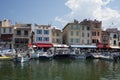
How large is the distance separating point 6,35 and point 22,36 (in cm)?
525

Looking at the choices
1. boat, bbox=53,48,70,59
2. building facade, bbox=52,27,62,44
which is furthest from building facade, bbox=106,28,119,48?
boat, bbox=53,48,70,59

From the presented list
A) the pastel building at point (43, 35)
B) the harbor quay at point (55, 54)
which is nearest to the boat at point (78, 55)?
the harbor quay at point (55, 54)

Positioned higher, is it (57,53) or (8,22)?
(8,22)

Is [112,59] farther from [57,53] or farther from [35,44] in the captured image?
[35,44]

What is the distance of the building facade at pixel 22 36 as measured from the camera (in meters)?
90.1

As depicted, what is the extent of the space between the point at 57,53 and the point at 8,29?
20354mm

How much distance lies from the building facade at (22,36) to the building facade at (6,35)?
159cm

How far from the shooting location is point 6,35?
91.2 metres

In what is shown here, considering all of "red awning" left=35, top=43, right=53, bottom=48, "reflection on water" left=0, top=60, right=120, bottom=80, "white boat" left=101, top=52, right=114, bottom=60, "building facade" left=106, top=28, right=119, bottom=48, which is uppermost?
"building facade" left=106, top=28, right=119, bottom=48

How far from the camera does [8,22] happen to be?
317 feet

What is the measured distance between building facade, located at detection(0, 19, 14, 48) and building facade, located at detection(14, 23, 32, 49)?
62.5 inches

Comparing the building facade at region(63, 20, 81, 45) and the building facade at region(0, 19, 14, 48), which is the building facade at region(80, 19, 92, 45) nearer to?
the building facade at region(63, 20, 81, 45)

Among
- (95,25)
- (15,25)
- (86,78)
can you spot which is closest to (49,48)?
(15,25)

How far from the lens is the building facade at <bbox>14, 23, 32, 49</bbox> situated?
296 ft
